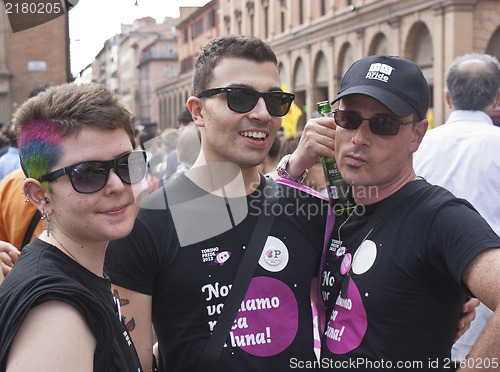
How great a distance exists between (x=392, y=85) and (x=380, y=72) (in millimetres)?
92

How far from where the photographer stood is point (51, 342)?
5.00ft

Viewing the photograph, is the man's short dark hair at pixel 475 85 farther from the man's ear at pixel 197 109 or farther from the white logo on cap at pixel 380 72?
the man's ear at pixel 197 109

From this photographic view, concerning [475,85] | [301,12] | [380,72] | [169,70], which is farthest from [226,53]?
[169,70]

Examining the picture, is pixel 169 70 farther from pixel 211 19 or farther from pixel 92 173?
pixel 92 173

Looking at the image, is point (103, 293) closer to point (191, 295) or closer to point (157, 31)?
point (191, 295)

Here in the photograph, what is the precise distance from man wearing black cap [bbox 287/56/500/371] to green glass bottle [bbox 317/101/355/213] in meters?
0.08

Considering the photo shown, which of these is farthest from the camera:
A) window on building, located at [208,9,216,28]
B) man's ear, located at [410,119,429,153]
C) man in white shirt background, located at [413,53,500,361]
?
window on building, located at [208,9,216,28]

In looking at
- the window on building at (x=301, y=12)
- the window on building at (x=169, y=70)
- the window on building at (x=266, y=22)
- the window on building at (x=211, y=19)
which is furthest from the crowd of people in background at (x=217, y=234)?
the window on building at (x=169, y=70)

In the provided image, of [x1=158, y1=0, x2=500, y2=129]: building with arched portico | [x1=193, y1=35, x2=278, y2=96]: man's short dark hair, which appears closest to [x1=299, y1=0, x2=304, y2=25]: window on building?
[x1=158, y1=0, x2=500, y2=129]: building with arched portico

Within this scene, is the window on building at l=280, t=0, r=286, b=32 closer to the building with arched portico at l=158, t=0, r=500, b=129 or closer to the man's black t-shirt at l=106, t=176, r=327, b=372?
the building with arched portico at l=158, t=0, r=500, b=129

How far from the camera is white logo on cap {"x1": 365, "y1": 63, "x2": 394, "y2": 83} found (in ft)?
7.98

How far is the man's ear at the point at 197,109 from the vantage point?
2788 mm

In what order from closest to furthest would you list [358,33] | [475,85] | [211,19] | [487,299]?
[487,299] < [475,85] < [358,33] < [211,19]

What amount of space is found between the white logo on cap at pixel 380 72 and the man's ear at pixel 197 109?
815mm
